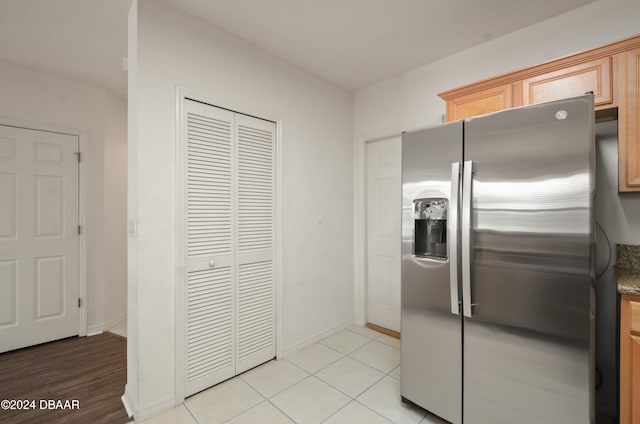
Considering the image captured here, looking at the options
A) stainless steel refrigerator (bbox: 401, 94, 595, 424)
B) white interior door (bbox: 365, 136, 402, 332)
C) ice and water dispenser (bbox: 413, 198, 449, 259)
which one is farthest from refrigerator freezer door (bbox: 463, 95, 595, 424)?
white interior door (bbox: 365, 136, 402, 332)

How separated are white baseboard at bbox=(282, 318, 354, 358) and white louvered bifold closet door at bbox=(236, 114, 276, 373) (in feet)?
0.56

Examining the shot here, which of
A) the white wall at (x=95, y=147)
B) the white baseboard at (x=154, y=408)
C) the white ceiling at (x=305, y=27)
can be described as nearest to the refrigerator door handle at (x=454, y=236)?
the white ceiling at (x=305, y=27)

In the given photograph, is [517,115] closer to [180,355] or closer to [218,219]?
[218,219]

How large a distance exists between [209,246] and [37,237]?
2.09 metres

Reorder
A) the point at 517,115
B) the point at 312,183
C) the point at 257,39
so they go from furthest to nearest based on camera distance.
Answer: the point at 312,183
the point at 257,39
the point at 517,115

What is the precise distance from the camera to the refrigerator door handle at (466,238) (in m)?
1.53

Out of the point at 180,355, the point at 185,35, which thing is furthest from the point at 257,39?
the point at 180,355

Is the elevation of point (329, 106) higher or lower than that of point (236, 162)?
higher

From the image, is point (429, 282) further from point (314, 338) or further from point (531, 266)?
point (314, 338)

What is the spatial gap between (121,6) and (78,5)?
283 millimetres

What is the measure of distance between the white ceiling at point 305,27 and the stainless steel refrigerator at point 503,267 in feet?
3.23

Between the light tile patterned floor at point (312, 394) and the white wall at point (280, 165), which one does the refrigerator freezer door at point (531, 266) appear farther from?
the white wall at point (280, 165)

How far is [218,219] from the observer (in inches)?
83.9

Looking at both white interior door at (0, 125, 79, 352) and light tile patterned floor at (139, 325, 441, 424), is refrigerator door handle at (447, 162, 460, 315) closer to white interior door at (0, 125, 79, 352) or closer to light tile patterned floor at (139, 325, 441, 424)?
light tile patterned floor at (139, 325, 441, 424)
